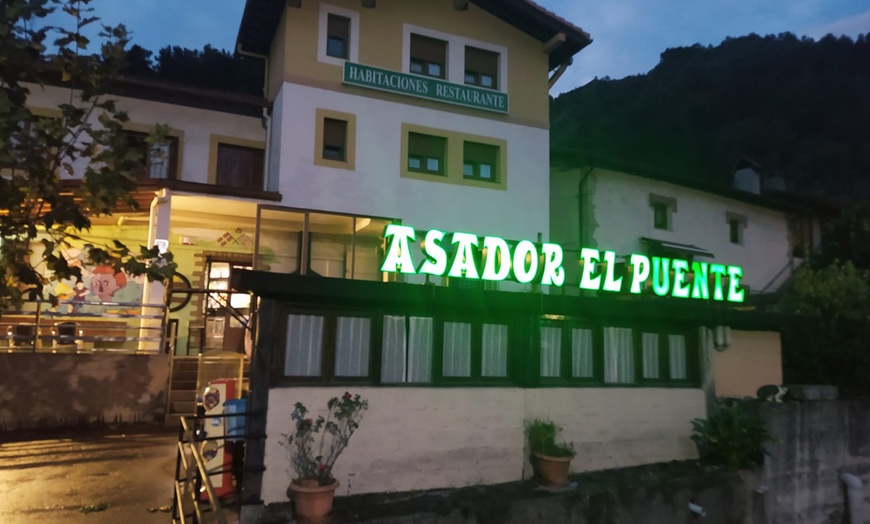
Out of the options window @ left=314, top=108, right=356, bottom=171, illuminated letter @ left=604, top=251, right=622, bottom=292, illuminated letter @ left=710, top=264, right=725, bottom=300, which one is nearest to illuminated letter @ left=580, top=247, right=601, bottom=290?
illuminated letter @ left=604, top=251, right=622, bottom=292

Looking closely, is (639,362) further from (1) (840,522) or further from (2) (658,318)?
(1) (840,522)

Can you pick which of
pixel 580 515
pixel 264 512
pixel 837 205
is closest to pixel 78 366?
pixel 264 512

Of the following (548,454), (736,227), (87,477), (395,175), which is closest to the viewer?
(87,477)

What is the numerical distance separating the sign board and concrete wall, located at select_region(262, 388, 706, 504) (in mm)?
9902

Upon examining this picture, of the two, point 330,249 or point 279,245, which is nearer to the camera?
point 279,245

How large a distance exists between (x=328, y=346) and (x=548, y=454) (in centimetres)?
365

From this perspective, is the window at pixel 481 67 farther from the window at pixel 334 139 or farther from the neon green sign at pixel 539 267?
the neon green sign at pixel 539 267

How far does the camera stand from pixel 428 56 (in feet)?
57.5

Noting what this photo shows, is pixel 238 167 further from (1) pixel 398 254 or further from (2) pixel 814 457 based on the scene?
(2) pixel 814 457

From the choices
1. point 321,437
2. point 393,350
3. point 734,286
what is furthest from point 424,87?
point 321,437

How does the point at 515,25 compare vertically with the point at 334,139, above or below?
above

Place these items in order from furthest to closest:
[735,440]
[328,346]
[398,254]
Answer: [735,440]
[398,254]
[328,346]

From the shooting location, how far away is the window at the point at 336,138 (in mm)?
15781

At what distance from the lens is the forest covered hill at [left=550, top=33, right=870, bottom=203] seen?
1935 inches
